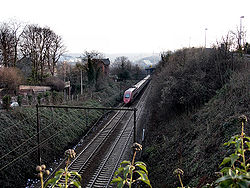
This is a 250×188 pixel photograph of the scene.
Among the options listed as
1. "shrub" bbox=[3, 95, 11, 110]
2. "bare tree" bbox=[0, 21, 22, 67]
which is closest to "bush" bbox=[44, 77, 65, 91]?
"bare tree" bbox=[0, 21, 22, 67]

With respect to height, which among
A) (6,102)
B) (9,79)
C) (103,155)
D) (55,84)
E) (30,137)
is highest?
(9,79)

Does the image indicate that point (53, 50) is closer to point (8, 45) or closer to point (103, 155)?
point (8, 45)

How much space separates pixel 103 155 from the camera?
1441cm

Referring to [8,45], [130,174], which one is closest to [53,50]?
[8,45]

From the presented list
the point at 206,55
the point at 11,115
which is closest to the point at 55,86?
the point at 11,115

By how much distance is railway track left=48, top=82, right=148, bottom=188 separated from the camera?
11.6 metres

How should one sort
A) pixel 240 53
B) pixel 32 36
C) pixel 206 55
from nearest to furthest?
pixel 240 53 < pixel 206 55 < pixel 32 36

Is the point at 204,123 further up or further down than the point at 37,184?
further up

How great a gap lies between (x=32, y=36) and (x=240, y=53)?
30.8 m

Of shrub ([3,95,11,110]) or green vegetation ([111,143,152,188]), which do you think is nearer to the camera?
green vegetation ([111,143,152,188])

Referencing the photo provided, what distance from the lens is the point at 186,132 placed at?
44.0 feet

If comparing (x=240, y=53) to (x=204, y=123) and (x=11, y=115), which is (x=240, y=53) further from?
(x=11, y=115)

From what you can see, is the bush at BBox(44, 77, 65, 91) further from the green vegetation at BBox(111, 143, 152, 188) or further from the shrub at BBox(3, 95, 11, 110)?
the green vegetation at BBox(111, 143, 152, 188)

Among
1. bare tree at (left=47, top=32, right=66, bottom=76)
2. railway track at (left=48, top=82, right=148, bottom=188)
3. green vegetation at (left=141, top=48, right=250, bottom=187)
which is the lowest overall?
railway track at (left=48, top=82, right=148, bottom=188)
